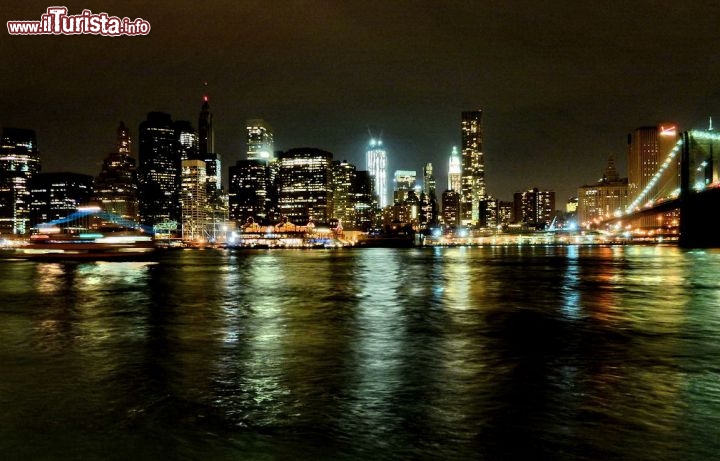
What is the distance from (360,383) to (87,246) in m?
69.5

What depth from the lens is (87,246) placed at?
72.4m

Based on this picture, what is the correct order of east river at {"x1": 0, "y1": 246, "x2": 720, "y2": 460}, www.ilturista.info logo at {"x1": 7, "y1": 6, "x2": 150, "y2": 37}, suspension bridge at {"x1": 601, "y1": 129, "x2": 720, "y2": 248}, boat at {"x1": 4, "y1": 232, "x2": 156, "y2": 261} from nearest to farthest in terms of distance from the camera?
east river at {"x1": 0, "y1": 246, "x2": 720, "y2": 460}
www.ilturista.info logo at {"x1": 7, "y1": 6, "x2": 150, "y2": 37}
boat at {"x1": 4, "y1": 232, "x2": 156, "y2": 261}
suspension bridge at {"x1": 601, "y1": 129, "x2": 720, "y2": 248}

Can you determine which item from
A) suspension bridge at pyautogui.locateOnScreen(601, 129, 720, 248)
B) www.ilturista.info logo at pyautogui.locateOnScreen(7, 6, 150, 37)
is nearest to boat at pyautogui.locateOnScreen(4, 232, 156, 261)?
www.ilturista.info logo at pyautogui.locateOnScreen(7, 6, 150, 37)

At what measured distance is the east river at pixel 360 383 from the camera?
7.32 metres

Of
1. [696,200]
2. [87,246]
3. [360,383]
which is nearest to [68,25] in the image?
[360,383]

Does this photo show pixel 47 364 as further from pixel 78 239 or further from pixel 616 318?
pixel 78 239

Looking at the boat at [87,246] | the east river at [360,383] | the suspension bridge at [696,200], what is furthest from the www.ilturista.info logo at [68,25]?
the suspension bridge at [696,200]

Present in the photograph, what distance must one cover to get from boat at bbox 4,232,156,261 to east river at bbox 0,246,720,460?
53.4m

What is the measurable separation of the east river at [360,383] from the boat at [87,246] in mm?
53446

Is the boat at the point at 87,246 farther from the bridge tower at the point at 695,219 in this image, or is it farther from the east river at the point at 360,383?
the bridge tower at the point at 695,219

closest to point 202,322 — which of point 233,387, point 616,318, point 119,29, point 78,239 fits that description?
point 233,387

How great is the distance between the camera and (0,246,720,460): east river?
732 centimetres

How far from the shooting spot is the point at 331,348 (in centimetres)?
1412

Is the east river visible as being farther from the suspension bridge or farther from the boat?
the suspension bridge
